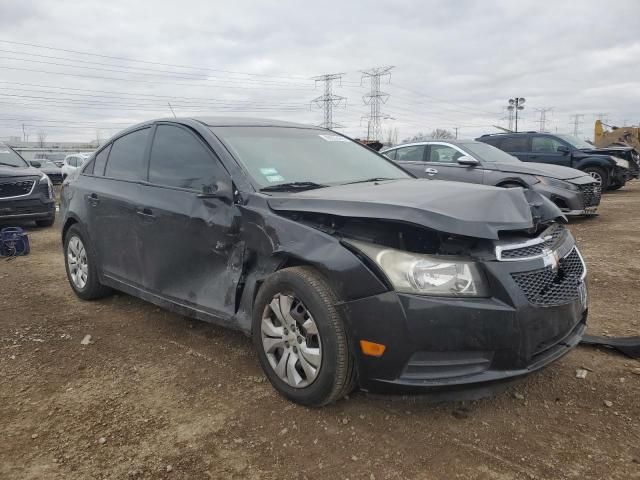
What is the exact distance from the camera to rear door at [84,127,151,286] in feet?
13.0

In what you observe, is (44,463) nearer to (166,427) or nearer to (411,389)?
(166,427)

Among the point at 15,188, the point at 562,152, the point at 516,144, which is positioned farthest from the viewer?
the point at 516,144

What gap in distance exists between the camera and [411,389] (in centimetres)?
240

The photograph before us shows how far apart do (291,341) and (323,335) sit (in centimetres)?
29

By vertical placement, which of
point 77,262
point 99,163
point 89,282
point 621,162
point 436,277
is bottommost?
point 89,282

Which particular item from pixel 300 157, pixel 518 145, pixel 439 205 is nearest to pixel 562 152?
pixel 518 145

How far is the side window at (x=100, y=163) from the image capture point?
4652mm

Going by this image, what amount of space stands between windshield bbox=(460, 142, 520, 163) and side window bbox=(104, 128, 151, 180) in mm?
6427

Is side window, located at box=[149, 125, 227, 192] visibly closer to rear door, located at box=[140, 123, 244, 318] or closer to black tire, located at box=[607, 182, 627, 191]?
rear door, located at box=[140, 123, 244, 318]

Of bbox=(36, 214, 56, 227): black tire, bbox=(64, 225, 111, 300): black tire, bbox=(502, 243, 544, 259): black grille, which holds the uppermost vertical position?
bbox=(502, 243, 544, 259): black grille

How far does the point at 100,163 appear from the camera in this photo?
4711 mm

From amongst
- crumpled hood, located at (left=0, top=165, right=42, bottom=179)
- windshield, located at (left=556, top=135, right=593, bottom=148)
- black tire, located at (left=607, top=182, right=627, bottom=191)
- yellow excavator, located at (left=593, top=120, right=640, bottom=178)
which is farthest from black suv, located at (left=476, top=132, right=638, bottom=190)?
crumpled hood, located at (left=0, top=165, right=42, bottom=179)

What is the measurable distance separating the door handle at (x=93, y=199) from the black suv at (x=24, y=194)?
5292 millimetres

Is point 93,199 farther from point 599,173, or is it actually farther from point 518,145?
point 599,173
